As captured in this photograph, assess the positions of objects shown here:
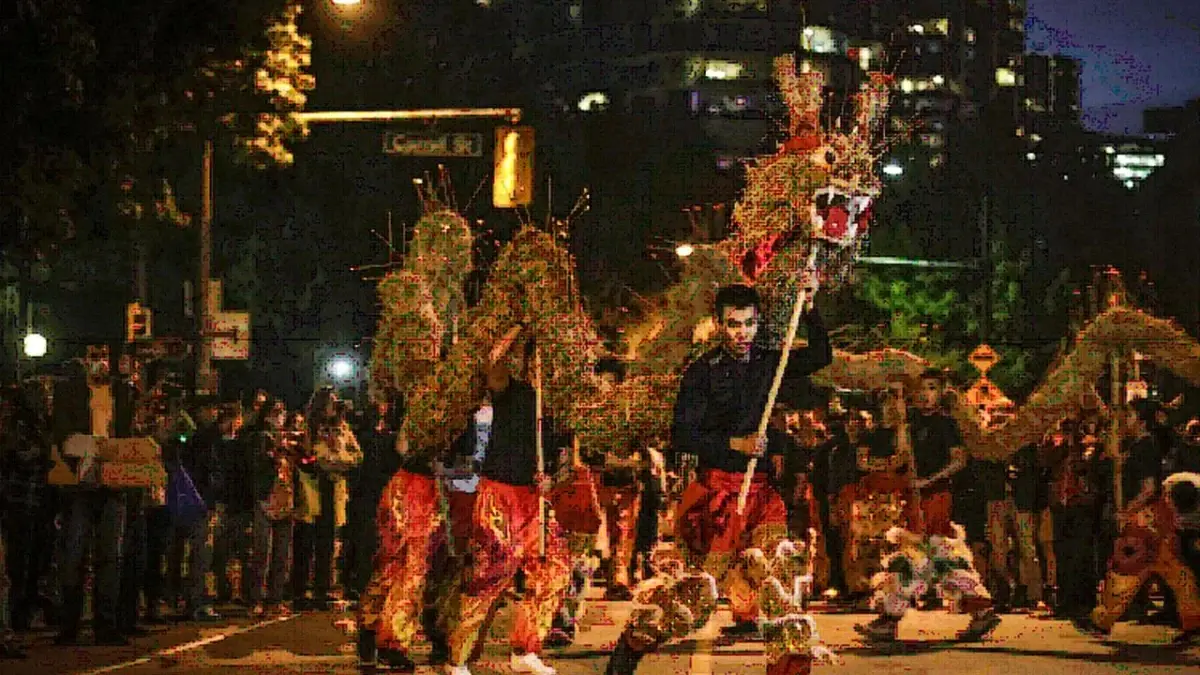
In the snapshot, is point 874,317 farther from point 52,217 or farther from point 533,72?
point 52,217

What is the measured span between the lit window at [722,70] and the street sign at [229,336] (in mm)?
129758

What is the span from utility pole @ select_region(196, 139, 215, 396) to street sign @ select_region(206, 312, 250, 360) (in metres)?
0.13

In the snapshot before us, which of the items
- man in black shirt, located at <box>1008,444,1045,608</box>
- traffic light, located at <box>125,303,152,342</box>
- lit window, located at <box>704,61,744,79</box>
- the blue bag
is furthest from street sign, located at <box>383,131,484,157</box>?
lit window, located at <box>704,61,744,79</box>

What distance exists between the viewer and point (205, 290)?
25.6 meters

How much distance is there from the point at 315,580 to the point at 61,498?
15.3 ft

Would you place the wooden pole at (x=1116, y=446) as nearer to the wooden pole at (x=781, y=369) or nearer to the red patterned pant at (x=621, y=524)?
the red patterned pant at (x=621, y=524)

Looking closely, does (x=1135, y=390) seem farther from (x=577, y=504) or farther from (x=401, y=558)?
(x=401, y=558)

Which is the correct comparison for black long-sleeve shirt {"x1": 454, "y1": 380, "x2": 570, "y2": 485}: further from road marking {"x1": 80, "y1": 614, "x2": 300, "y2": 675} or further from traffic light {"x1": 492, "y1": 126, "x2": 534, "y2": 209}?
traffic light {"x1": 492, "y1": 126, "x2": 534, "y2": 209}

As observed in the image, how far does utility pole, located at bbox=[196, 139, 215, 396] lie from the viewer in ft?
81.9

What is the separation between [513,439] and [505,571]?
782mm

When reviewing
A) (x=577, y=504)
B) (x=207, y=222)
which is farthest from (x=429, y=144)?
(x=577, y=504)

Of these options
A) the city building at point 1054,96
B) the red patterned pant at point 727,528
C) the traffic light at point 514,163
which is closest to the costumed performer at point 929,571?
the red patterned pant at point 727,528

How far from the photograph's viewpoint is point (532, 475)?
1258 cm

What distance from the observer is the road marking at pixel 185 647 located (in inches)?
552
